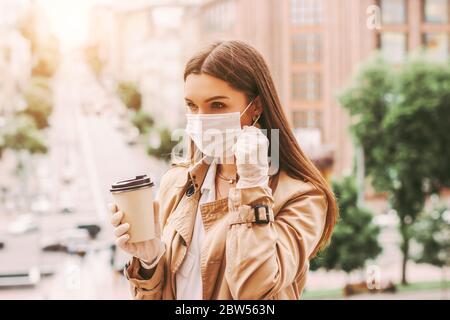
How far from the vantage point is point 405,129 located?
28.9ft

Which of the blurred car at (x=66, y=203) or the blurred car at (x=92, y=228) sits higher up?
the blurred car at (x=66, y=203)

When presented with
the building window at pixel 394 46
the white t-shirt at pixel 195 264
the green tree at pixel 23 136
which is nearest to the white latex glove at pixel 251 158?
the white t-shirt at pixel 195 264

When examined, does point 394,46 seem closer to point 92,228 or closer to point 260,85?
point 92,228

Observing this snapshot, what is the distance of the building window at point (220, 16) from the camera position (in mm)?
10797

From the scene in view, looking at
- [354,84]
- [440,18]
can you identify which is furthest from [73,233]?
[440,18]

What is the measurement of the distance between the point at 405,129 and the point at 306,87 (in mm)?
3334

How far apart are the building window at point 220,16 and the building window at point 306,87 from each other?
1.61 meters

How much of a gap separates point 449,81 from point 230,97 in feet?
28.3

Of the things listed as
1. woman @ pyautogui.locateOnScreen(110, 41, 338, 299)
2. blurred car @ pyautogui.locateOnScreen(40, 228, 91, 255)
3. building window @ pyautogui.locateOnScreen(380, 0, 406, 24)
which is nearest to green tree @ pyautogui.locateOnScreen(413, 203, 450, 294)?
building window @ pyautogui.locateOnScreen(380, 0, 406, 24)

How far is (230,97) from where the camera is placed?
804mm

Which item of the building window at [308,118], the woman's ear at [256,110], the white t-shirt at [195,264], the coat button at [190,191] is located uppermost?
the building window at [308,118]

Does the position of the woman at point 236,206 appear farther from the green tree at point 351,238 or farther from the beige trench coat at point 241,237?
the green tree at point 351,238

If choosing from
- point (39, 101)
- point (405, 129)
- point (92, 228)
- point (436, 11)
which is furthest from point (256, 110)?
point (436, 11)
